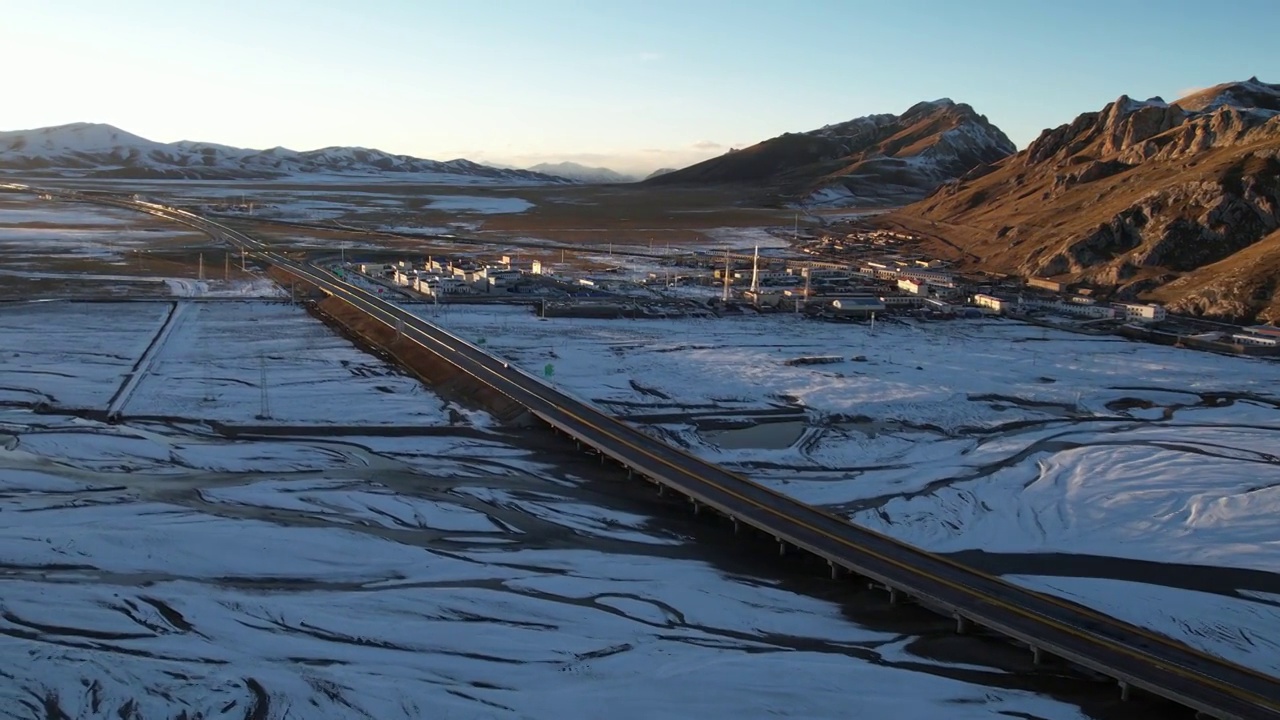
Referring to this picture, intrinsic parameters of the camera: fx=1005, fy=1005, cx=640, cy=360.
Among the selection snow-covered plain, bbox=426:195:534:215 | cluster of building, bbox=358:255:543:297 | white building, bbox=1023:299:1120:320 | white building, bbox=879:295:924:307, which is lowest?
cluster of building, bbox=358:255:543:297

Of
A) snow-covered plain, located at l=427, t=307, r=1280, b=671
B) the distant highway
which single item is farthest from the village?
the distant highway

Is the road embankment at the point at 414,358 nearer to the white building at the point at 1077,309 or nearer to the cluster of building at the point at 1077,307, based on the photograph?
the cluster of building at the point at 1077,307

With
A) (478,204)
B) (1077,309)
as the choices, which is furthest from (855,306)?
(478,204)

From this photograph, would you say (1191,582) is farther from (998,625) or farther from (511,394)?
(511,394)

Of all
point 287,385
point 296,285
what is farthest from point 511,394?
point 296,285

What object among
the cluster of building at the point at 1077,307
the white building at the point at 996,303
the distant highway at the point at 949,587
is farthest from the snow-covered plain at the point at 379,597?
the cluster of building at the point at 1077,307

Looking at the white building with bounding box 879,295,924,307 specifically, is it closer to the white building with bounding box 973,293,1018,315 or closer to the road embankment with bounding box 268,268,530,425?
the white building with bounding box 973,293,1018,315
